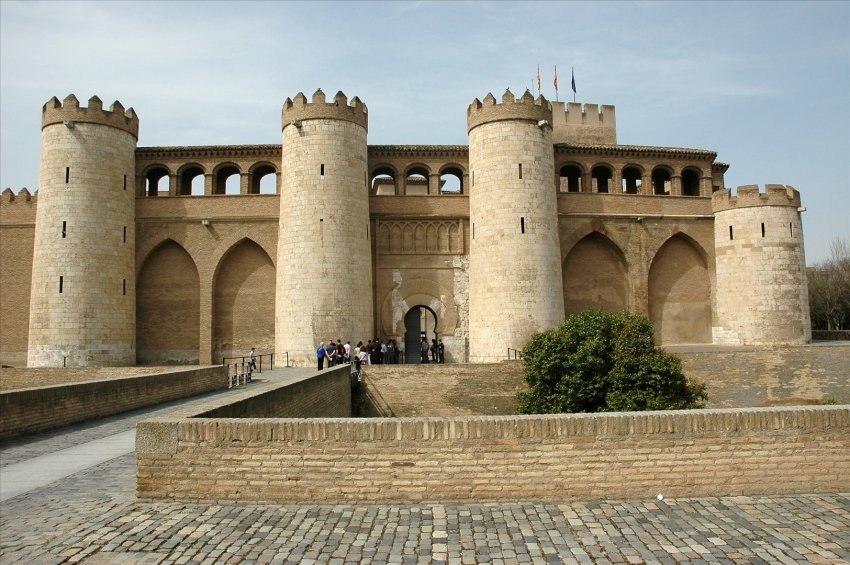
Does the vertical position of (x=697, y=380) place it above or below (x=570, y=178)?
below

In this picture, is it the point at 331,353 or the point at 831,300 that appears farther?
the point at 831,300

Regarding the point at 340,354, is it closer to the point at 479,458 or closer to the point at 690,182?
the point at 479,458

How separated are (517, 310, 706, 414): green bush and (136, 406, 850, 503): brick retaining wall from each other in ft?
30.4

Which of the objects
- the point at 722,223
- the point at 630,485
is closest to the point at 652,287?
the point at 722,223

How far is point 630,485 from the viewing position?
6.17 meters

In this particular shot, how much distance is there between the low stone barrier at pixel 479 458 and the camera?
19.9ft

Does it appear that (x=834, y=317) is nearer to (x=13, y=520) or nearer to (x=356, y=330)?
(x=356, y=330)

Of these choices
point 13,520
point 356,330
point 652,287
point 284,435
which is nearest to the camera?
point 13,520

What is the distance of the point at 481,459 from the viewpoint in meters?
6.16

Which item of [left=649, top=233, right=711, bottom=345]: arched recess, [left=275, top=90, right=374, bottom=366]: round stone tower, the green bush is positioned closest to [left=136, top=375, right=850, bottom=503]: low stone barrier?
the green bush

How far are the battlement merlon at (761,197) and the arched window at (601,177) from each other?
4.45 metres

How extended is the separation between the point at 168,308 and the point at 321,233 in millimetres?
6789

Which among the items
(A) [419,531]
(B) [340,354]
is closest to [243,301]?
(B) [340,354]

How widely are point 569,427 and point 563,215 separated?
18929 mm
